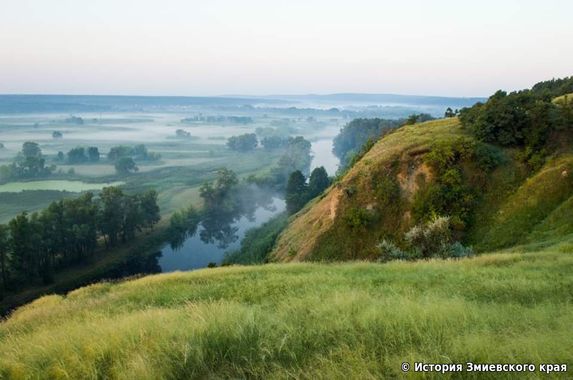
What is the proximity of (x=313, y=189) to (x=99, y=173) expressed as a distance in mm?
118997

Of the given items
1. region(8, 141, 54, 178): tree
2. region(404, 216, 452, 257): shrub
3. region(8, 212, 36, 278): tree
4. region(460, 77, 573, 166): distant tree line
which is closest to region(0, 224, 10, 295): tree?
region(8, 212, 36, 278): tree

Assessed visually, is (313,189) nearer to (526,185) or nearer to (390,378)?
(526,185)

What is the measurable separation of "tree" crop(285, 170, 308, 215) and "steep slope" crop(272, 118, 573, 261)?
31077mm

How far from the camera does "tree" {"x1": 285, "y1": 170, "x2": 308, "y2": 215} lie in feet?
266

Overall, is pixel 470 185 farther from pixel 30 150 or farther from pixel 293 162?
pixel 30 150

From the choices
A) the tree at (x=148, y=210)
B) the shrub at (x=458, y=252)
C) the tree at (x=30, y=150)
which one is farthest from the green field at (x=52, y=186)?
the shrub at (x=458, y=252)

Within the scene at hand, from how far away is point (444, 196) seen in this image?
3922 centimetres

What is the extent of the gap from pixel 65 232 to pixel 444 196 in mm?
60703

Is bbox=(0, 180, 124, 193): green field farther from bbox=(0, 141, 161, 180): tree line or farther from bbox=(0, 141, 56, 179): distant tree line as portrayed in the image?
bbox=(0, 141, 161, 180): tree line

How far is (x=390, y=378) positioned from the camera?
5.51 m

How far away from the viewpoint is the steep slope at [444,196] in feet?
115

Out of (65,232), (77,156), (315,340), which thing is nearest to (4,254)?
(65,232)

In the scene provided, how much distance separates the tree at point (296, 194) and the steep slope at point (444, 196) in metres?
31.1

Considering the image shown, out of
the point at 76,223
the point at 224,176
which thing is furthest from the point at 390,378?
the point at 224,176
